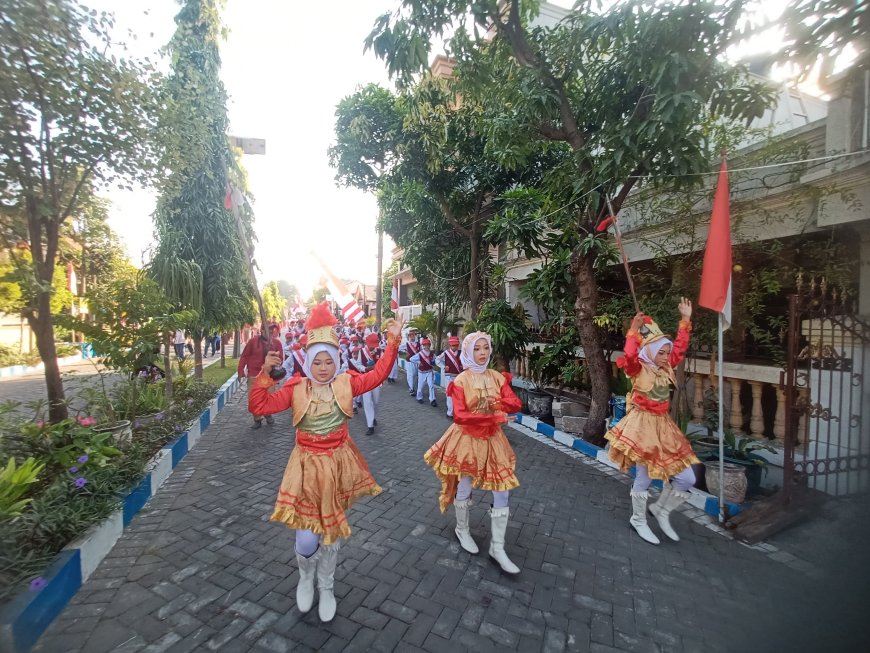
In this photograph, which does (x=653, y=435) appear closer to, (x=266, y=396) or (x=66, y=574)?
(x=266, y=396)

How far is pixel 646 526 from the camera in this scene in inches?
156

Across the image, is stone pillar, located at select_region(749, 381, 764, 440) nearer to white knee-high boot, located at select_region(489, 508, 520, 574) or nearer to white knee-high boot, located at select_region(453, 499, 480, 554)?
white knee-high boot, located at select_region(489, 508, 520, 574)

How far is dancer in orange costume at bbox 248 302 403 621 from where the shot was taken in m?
2.77

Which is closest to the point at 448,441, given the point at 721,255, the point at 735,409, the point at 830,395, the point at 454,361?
the point at 721,255

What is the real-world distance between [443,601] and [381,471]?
275cm

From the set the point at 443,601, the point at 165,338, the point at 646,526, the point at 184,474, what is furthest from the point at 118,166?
the point at 646,526

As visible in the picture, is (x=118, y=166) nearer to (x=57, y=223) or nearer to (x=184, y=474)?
(x=57, y=223)

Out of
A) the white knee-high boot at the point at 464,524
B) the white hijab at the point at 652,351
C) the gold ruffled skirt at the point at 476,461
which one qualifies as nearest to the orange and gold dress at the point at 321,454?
the gold ruffled skirt at the point at 476,461

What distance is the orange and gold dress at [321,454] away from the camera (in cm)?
276

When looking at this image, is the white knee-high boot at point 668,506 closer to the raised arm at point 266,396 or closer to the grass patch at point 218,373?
the raised arm at point 266,396

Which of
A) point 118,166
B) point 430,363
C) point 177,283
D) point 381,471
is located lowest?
point 381,471

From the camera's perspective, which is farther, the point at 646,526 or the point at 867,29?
the point at 646,526

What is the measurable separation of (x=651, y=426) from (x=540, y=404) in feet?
14.7

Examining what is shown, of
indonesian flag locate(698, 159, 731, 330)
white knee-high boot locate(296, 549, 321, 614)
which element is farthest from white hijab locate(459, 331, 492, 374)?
indonesian flag locate(698, 159, 731, 330)
